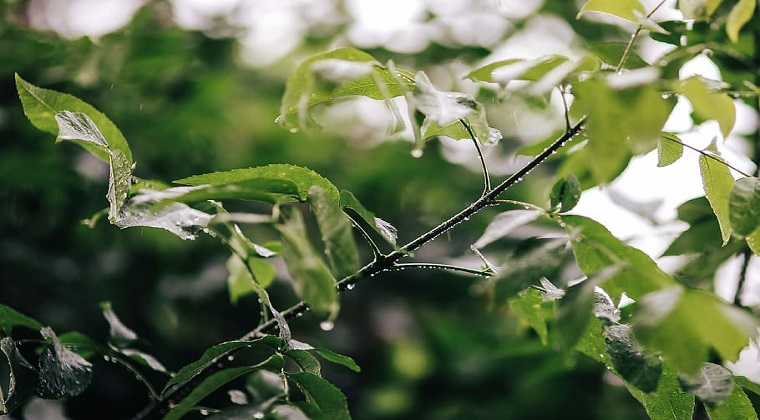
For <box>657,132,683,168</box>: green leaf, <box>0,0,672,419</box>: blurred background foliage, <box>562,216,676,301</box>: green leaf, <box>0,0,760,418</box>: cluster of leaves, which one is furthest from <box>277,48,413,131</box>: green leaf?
<box>0,0,672,419</box>: blurred background foliage

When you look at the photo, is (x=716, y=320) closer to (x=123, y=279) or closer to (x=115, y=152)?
(x=115, y=152)

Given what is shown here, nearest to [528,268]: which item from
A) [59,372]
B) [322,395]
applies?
[322,395]

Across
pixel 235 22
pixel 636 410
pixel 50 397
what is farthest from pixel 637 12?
pixel 235 22

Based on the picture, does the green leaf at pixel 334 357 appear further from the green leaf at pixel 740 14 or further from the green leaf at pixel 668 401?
the green leaf at pixel 740 14

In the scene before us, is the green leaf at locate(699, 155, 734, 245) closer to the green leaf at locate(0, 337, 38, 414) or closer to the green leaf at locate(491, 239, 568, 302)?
the green leaf at locate(491, 239, 568, 302)

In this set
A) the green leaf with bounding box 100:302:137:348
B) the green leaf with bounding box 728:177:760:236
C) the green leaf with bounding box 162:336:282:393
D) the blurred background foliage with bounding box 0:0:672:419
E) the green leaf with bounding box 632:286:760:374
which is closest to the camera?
the green leaf with bounding box 632:286:760:374

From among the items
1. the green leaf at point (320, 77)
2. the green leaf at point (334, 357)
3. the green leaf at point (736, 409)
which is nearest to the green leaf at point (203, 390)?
the green leaf at point (334, 357)

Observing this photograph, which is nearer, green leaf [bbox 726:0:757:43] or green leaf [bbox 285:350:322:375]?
green leaf [bbox 726:0:757:43]
